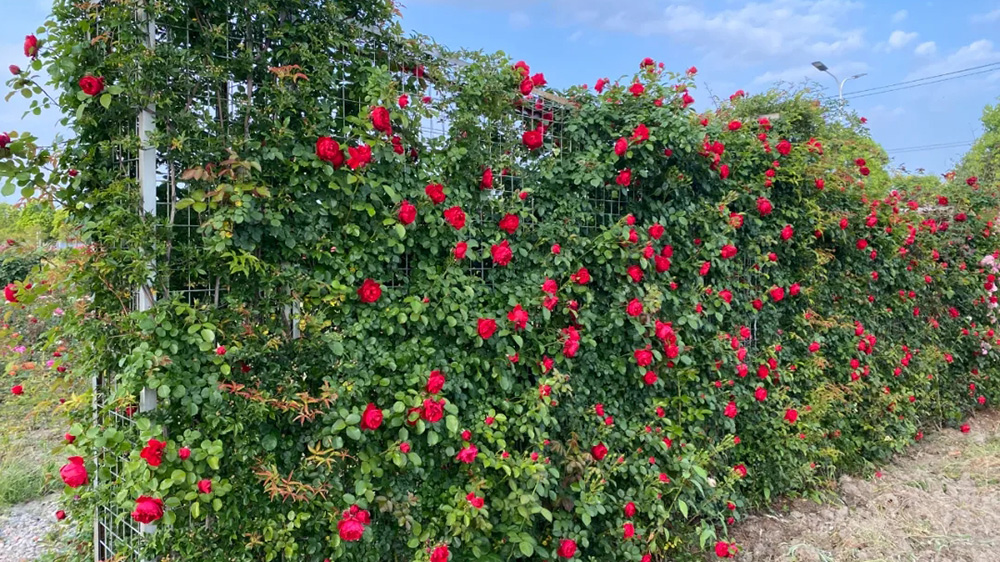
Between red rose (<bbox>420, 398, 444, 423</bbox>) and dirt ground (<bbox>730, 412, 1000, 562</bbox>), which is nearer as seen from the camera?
red rose (<bbox>420, 398, 444, 423</bbox>)

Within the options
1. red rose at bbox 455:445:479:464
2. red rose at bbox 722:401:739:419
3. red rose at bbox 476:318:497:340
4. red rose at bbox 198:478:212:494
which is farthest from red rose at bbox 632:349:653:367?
red rose at bbox 198:478:212:494

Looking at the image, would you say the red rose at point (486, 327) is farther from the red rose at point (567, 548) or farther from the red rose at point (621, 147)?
the red rose at point (621, 147)

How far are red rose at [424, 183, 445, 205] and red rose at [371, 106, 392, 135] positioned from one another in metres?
0.24

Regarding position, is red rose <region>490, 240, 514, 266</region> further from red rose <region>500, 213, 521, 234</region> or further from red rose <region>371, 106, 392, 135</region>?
red rose <region>371, 106, 392, 135</region>

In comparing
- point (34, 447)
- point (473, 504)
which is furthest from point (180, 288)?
point (34, 447)

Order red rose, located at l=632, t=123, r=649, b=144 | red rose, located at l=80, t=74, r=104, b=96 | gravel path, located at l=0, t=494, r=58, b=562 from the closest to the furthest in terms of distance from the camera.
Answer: red rose, located at l=80, t=74, r=104, b=96, red rose, located at l=632, t=123, r=649, b=144, gravel path, located at l=0, t=494, r=58, b=562

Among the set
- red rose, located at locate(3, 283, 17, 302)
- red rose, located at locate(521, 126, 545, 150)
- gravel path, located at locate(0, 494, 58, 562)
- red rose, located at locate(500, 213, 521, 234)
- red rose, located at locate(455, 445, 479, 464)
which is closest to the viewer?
red rose, located at locate(3, 283, 17, 302)

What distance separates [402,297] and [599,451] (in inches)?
42.0

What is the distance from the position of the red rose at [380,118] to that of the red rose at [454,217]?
350 millimetres

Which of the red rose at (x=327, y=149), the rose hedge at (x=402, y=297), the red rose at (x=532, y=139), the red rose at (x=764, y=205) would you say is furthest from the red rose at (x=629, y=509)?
the red rose at (x=327, y=149)

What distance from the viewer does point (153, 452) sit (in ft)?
5.53

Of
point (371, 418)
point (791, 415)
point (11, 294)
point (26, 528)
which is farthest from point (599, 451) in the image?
point (26, 528)

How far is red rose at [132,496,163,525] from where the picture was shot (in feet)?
5.44

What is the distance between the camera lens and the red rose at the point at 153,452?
168 cm
